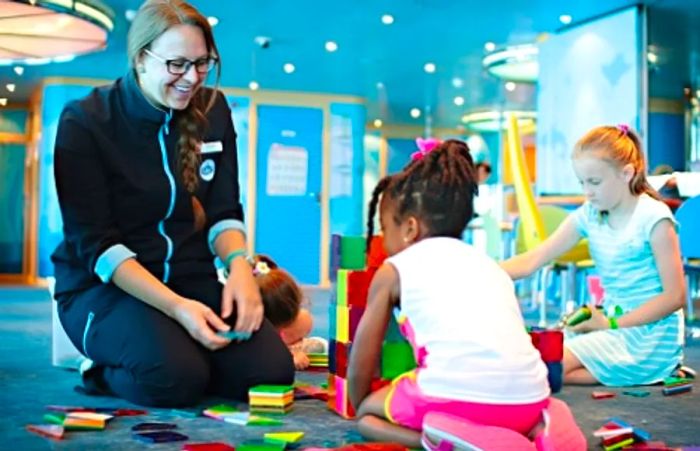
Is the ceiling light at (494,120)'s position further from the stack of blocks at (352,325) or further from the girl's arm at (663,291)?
the stack of blocks at (352,325)

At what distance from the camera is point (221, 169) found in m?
2.54

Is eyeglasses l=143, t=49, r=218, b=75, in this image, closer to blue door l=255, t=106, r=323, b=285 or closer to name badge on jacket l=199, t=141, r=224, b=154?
name badge on jacket l=199, t=141, r=224, b=154

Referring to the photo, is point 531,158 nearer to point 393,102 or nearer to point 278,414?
point 393,102

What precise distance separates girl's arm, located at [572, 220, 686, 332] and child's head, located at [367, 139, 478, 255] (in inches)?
41.9

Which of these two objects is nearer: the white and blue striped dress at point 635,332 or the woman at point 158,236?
the woman at point 158,236

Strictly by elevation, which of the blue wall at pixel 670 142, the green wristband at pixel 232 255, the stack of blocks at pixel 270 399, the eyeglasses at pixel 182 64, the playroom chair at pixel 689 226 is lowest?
the stack of blocks at pixel 270 399

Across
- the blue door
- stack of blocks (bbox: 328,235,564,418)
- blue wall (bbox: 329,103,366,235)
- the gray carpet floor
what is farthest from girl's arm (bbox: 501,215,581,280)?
blue wall (bbox: 329,103,366,235)

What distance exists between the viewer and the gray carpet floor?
1.81 metres

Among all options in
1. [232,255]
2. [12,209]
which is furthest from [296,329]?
[12,209]

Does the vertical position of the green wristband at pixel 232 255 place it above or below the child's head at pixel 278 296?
above

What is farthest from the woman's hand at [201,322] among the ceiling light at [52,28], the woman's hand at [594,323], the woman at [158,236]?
the ceiling light at [52,28]

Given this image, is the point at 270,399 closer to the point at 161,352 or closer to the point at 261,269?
the point at 161,352

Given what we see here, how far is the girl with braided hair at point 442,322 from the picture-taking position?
160cm

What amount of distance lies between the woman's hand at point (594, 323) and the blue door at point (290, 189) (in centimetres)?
837
